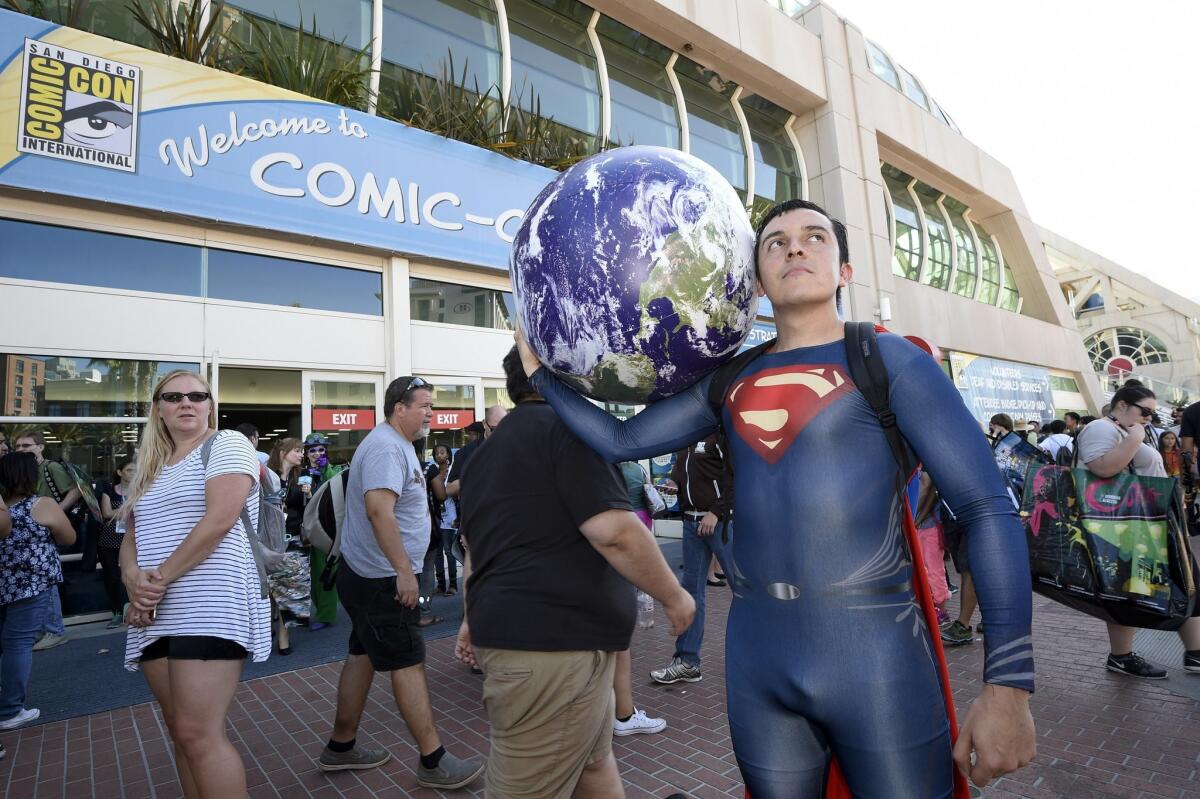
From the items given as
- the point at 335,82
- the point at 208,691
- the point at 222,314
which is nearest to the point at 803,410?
the point at 208,691

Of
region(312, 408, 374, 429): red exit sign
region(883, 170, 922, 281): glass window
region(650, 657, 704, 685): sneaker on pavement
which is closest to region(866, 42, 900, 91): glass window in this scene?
region(883, 170, 922, 281): glass window

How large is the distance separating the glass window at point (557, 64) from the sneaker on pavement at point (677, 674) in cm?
820

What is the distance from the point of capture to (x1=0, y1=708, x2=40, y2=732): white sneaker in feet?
12.2

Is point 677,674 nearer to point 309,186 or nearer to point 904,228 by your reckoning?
point 309,186

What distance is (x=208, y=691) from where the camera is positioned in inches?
82.0

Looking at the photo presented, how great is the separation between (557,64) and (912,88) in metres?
13.5

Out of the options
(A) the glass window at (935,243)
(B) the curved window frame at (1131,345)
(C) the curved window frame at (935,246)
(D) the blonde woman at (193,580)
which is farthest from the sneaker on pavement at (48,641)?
(B) the curved window frame at (1131,345)

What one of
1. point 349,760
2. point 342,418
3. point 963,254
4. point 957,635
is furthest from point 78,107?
point 963,254

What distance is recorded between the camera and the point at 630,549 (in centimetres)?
179

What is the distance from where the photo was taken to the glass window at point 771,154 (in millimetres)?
13531

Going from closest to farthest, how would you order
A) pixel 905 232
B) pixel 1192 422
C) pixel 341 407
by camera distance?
pixel 1192 422
pixel 341 407
pixel 905 232

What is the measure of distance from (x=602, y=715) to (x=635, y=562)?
19.4 inches

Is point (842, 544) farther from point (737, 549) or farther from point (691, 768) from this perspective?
point (691, 768)

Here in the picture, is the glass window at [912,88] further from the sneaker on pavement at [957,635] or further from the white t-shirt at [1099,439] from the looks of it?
the sneaker on pavement at [957,635]
